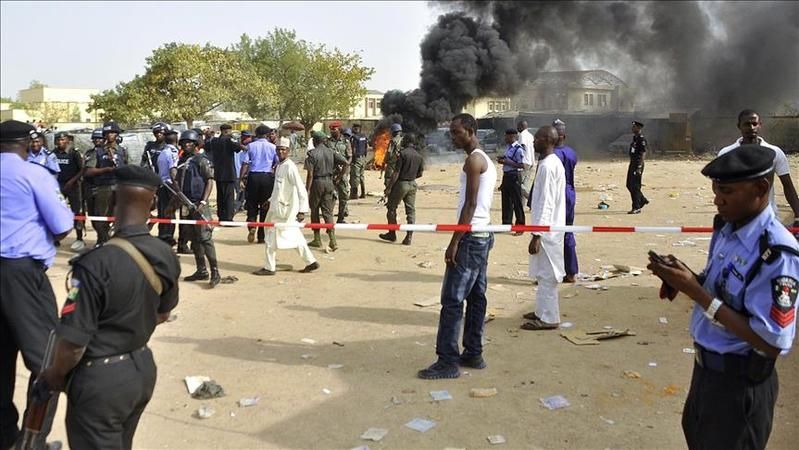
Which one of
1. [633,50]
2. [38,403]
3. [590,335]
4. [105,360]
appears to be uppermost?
[633,50]

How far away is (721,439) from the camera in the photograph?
2.32 m

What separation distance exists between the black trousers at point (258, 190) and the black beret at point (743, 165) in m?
7.71

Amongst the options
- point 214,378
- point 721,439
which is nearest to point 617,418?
point 721,439

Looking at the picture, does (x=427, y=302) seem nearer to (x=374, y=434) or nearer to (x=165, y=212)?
(x=374, y=434)

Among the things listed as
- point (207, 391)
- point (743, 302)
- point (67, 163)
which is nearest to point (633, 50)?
point (67, 163)

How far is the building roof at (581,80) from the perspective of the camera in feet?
128

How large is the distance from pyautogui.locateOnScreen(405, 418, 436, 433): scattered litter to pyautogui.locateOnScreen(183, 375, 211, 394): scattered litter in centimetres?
159

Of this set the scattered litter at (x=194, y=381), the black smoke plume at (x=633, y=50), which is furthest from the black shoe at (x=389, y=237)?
the black smoke plume at (x=633, y=50)

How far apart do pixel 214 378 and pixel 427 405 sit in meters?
1.63

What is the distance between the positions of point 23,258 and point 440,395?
2.65 metres

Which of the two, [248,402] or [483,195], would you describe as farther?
[483,195]

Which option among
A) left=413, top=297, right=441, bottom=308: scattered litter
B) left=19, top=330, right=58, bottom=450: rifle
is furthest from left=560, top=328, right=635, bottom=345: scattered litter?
left=19, top=330, right=58, bottom=450: rifle

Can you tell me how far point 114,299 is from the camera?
2.43 m

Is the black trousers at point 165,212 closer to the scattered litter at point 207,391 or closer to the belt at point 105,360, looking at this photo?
the scattered litter at point 207,391
